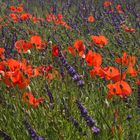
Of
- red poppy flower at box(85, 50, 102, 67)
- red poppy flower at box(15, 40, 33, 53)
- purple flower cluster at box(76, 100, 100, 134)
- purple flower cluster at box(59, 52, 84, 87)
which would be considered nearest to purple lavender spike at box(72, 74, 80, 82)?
purple flower cluster at box(59, 52, 84, 87)

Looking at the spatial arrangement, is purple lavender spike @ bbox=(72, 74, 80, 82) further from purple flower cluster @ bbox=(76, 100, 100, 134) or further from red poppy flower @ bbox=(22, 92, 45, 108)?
purple flower cluster @ bbox=(76, 100, 100, 134)

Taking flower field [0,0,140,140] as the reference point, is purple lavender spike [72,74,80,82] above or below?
above

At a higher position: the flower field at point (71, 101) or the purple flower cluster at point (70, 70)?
the purple flower cluster at point (70, 70)

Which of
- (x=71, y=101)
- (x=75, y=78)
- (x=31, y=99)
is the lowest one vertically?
(x=71, y=101)

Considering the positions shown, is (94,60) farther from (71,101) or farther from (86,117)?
(86,117)

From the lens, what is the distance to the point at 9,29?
584cm

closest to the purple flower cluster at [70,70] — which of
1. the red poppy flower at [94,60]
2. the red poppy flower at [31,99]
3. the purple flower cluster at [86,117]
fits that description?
the red poppy flower at [94,60]

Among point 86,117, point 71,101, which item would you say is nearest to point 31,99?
point 71,101

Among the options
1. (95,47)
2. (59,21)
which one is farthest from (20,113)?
(59,21)

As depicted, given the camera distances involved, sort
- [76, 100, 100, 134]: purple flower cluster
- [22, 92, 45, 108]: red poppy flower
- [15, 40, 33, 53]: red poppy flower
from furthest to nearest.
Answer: [15, 40, 33, 53]: red poppy flower < [22, 92, 45, 108]: red poppy flower < [76, 100, 100, 134]: purple flower cluster

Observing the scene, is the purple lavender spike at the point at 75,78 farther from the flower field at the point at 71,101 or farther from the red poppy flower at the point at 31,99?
the red poppy flower at the point at 31,99

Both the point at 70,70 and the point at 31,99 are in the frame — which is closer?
the point at 70,70

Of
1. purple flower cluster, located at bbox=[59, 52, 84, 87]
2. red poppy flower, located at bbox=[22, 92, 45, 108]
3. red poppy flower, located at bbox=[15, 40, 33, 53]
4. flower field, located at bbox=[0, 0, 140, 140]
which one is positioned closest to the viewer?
flower field, located at bbox=[0, 0, 140, 140]

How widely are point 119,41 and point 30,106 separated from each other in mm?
1725
